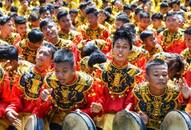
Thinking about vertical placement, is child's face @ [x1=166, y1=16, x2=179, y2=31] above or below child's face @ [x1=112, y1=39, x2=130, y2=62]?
above

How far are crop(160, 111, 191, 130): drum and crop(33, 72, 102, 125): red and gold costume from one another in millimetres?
793

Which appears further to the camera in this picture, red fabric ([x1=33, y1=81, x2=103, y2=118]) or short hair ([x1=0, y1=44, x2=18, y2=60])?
short hair ([x1=0, y1=44, x2=18, y2=60])

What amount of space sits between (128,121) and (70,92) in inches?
30.2

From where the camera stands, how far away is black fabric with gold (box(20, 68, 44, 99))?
5.54 metres

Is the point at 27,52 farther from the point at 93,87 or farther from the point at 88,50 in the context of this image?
the point at 93,87

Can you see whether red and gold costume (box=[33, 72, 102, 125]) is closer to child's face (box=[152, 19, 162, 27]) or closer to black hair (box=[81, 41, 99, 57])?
black hair (box=[81, 41, 99, 57])

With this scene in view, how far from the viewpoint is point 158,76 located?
486cm

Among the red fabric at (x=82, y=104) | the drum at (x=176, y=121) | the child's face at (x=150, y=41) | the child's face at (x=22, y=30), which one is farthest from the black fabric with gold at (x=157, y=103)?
the child's face at (x=22, y=30)

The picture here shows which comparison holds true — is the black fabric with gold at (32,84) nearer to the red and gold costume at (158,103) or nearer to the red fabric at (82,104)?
the red fabric at (82,104)

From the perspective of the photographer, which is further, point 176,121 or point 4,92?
point 4,92

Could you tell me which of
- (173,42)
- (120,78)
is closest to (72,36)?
(173,42)

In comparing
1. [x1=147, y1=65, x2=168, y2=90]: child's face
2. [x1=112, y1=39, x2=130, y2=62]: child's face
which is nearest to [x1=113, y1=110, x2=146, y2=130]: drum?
[x1=147, y1=65, x2=168, y2=90]: child's face

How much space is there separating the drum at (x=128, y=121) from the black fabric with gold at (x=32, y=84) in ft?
3.61

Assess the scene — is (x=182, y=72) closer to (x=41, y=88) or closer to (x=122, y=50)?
(x=122, y=50)
